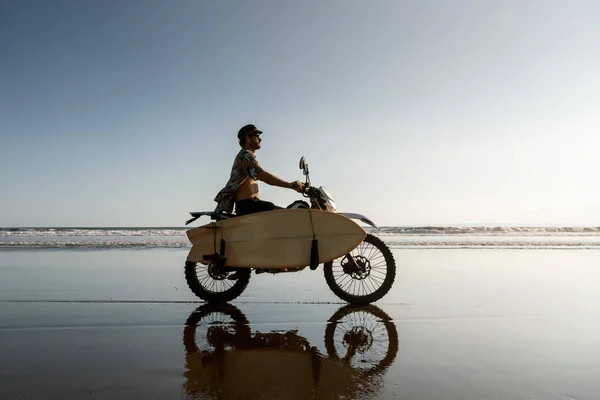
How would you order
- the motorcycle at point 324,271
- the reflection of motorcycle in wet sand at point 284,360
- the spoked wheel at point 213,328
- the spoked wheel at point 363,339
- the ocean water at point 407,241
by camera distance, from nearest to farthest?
the reflection of motorcycle in wet sand at point 284,360
the spoked wheel at point 363,339
the spoked wheel at point 213,328
the motorcycle at point 324,271
the ocean water at point 407,241

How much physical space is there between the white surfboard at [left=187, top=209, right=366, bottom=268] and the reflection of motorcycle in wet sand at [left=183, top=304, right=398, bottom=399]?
997 mm

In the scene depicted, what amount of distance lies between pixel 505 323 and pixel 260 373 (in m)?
2.87

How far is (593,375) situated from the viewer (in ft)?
9.31

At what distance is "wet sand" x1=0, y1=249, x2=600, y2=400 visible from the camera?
2.56 m

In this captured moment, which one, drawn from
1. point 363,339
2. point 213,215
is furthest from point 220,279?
point 363,339

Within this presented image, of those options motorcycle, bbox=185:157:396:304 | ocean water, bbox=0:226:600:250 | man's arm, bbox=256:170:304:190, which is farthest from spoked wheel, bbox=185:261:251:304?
ocean water, bbox=0:226:600:250

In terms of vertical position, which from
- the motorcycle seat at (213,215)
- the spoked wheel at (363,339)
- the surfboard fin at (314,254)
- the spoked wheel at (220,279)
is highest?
the motorcycle seat at (213,215)

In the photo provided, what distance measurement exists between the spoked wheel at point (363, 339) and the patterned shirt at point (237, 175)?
200 cm

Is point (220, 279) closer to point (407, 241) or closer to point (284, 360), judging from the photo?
point (284, 360)

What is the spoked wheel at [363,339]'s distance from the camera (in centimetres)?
310

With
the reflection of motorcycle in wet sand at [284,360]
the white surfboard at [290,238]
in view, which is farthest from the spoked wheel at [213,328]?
the white surfboard at [290,238]

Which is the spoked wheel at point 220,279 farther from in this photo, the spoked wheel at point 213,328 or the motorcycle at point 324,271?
the spoked wheel at point 213,328

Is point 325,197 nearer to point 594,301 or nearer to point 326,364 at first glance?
point 326,364

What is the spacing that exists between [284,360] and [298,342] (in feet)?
1.80
